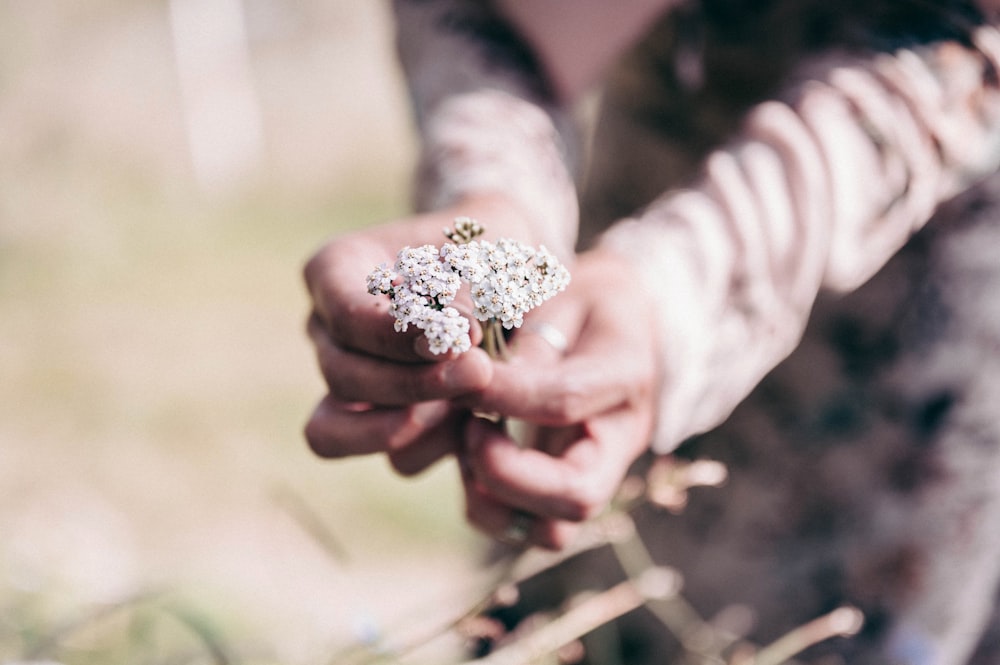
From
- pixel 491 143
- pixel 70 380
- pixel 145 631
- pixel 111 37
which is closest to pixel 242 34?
pixel 111 37

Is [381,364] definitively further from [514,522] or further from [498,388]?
[514,522]

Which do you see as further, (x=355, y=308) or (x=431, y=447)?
(x=431, y=447)

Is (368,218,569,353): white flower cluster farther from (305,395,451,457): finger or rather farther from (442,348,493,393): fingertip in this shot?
(305,395,451,457): finger

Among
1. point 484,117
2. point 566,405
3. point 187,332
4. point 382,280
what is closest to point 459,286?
point 382,280

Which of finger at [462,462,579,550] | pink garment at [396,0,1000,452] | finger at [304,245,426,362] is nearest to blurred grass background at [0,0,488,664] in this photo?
finger at [462,462,579,550]

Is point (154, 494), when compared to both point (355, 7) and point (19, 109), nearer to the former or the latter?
point (19, 109)

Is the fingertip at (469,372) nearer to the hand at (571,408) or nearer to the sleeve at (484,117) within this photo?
the hand at (571,408)
